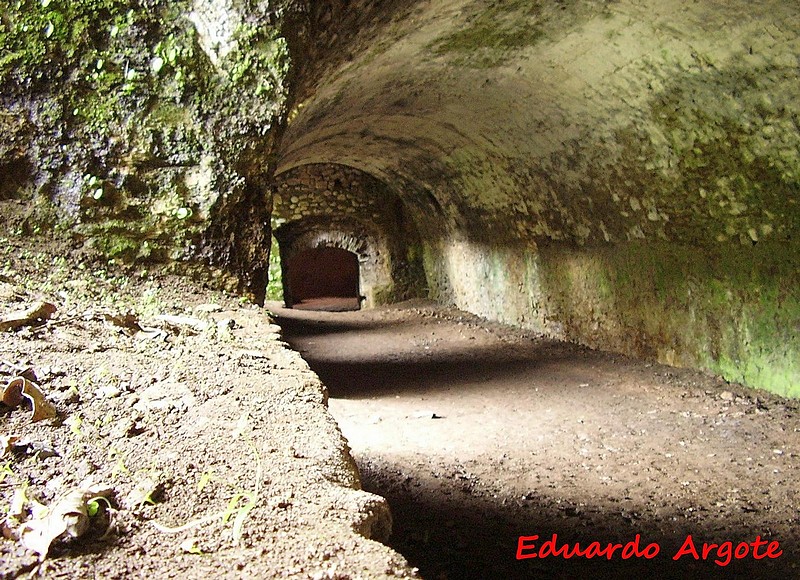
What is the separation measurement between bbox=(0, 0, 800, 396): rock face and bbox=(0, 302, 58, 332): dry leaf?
3.21ft

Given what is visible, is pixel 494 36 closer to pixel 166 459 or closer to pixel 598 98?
pixel 598 98

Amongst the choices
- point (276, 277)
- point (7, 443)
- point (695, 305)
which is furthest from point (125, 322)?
point (276, 277)

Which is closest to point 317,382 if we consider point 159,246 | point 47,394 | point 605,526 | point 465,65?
point 47,394

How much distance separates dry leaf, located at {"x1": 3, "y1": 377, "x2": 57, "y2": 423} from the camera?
6.63ft

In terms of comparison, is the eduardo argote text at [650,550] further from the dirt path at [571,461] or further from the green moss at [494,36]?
the green moss at [494,36]

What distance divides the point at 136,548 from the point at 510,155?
6.80 metres

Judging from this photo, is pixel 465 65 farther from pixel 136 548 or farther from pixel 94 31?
pixel 136 548

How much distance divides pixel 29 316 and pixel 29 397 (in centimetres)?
97

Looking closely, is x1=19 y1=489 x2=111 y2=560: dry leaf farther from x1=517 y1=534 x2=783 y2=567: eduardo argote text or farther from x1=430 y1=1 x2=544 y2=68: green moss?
x1=430 y1=1 x2=544 y2=68: green moss

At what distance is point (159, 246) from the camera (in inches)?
161

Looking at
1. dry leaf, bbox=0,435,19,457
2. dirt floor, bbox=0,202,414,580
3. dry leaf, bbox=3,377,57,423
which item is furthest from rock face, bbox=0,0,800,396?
dry leaf, bbox=0,435,19,457

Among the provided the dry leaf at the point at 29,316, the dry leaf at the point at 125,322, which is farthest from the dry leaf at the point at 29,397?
the dry leaf at the point at 125,322

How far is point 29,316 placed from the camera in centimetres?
291

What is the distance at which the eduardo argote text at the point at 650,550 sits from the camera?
3.00 metres
